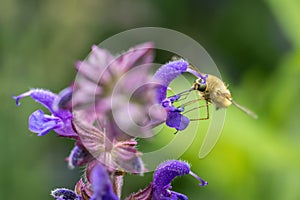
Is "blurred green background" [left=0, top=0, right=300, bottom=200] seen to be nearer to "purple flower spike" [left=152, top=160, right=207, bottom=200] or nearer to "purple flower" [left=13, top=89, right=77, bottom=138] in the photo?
"purple flower spike" [left=152, top=160, right=207, bottom=200]

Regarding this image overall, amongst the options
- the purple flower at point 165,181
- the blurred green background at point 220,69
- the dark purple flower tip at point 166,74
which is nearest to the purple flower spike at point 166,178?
the purple flower at point 165,181

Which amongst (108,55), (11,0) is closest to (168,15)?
(11,0)

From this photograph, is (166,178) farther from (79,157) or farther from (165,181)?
(79,157)

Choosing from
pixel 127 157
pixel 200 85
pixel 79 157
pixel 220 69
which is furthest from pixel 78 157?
Result: pixel 220 69

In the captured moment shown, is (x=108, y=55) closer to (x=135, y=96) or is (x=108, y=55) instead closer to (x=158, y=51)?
(x=135, y=96)

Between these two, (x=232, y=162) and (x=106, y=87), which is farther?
(x=232, y=162)

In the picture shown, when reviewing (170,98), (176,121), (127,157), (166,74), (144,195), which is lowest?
(144,195)
